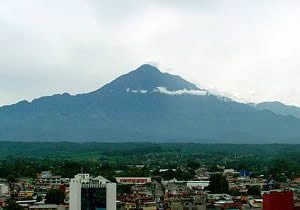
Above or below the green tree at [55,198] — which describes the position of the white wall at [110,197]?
above

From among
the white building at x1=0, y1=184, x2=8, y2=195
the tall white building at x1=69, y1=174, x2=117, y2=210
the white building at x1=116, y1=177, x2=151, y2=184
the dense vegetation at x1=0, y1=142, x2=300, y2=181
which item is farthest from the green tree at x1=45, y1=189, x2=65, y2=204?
the tall white building at x1=69, y1=174, x2=117, y2=210

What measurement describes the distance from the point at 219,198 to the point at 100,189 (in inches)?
715

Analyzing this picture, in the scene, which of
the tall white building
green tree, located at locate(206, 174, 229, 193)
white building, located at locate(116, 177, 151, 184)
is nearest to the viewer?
the tall white building

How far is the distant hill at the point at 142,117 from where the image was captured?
165m

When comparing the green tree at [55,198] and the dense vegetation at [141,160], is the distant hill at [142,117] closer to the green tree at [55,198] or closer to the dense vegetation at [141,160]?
the dense vegetation at [141,160]

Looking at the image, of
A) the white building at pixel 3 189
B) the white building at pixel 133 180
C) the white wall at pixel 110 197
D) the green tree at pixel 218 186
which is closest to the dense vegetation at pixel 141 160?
the white building at pixel 133 180

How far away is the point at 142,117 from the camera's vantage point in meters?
179

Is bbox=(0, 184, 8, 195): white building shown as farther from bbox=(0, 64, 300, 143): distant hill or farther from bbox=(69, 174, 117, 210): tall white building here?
bbox=(0, 64, 300, 143): distant hill

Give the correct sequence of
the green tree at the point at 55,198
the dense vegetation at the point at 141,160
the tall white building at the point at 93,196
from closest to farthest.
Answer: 1. the tall white building at the point at 93,196
2. the green tree at the point at 55,198
3. the dense vegetation at the point at 141,160

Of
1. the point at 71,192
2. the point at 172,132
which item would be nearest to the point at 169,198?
the point at 71,192

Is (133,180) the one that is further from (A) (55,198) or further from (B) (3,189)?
(A) (55,198)

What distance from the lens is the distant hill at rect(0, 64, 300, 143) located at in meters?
165

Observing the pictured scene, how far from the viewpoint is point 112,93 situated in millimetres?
188250

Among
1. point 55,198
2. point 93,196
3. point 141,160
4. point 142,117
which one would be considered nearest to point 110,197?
point 93,196
